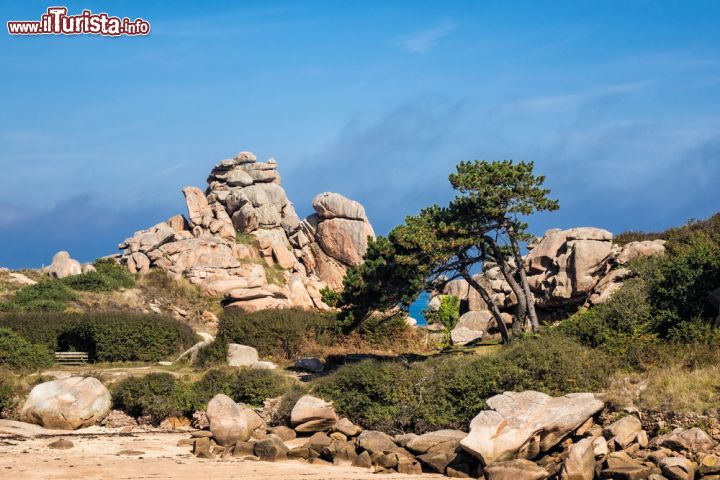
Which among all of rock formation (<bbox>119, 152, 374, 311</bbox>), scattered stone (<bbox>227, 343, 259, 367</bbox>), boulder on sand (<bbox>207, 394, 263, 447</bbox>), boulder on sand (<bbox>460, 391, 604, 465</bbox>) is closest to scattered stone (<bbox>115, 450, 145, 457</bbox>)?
boulder on sand (<bbox>207, 394, 263, 447</bbox>)

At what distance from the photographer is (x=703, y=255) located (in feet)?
101

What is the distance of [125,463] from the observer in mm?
22438

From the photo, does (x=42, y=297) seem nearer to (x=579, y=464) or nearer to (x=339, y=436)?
(x=339, y=436)

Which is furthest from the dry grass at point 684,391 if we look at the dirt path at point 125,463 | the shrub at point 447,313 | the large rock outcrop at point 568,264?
the shrub at point 447,313

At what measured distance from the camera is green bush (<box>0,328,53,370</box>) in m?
33.3

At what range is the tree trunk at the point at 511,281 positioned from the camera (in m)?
32.8

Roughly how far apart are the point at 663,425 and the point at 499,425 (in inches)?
179

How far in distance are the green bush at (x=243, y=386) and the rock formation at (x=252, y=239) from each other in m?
27.7

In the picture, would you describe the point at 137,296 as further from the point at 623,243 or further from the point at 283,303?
the point at 623,243

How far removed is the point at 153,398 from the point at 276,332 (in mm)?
11268

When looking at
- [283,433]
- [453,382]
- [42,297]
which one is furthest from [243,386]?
[42,297]

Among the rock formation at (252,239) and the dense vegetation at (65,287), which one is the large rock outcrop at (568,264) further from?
the dense vegetation at (65,287)

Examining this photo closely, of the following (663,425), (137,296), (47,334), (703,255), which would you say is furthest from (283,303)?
(663,425)

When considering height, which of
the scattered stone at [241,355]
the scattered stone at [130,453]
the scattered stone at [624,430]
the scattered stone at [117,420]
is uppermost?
the scattered stone at [241,355]
